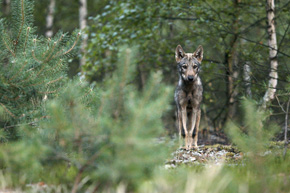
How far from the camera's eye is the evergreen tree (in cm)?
418

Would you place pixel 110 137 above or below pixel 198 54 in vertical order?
below

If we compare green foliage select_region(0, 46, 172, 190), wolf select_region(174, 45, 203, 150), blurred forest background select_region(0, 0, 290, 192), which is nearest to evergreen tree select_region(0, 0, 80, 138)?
blurred forest background select_region(0, 0, 290, 192)

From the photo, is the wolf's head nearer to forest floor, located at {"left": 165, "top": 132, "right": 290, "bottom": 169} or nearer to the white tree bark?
forest floor, located at {"left": 165, "top": 132, "right": 290, "bottom": 169}

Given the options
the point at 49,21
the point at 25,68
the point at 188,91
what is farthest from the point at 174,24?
the point at 49,21

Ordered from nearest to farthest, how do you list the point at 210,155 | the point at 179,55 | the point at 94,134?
the point at 94,134, the point at 210,155, the point at 179,55

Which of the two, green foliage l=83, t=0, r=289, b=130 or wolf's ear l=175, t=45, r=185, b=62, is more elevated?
green foliage l=83, t=0, r=289, b=130

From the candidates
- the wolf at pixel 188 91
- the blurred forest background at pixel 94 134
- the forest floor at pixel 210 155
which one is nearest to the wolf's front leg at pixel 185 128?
the wolf at pixel 188 91

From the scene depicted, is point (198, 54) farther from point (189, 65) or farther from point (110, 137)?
point (110, 137)

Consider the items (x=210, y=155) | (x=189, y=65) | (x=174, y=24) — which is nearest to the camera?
(x=210, y=155)

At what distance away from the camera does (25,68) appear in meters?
4.16

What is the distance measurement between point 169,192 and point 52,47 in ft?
8.66

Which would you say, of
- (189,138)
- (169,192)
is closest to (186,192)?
(169,192)

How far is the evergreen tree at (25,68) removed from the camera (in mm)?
4184

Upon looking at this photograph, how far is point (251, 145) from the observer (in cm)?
331
